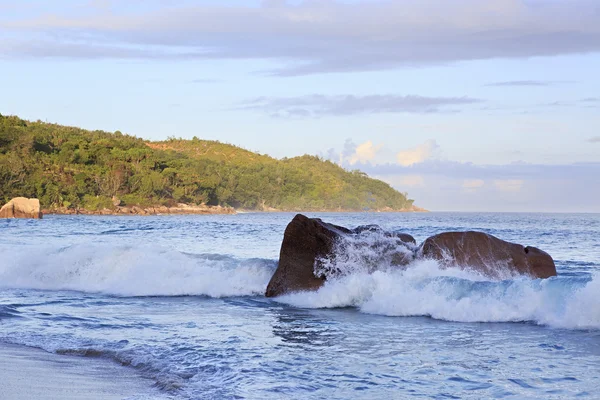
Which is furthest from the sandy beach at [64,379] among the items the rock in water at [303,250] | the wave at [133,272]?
the wave at [133,272]

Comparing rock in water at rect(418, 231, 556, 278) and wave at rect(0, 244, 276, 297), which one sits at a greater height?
rock in water at rect(418, 231, 556, 278)

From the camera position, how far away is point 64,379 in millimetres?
6527

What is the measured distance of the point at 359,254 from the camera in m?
12.2

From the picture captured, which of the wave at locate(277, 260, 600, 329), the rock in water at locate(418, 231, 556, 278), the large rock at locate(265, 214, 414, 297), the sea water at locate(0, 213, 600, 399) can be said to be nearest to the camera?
the sea water at locate(0, 213, 600, 399)

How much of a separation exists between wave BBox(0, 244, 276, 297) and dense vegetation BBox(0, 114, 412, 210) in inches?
2716

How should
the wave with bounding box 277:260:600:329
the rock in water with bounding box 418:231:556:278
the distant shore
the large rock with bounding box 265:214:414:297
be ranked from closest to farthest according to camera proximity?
1. the wave with bounding box 277:260:600:329
2. the rock in water with bounding box 418:231:556:278
3. the large rock with bounding box 265:214:414:297
4. the distant shore

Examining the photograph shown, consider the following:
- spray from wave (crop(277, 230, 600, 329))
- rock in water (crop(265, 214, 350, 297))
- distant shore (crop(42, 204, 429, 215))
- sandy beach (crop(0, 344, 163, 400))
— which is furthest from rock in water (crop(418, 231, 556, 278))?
distant shore (crop(42, 204, 429, 215))

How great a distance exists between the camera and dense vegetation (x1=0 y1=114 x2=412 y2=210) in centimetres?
8512

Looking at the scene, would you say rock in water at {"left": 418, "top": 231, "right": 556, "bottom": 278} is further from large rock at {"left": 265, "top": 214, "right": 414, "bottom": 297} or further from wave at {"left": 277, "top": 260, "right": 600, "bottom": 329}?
large rock at {"left": 265, "top": 214, "right": 414, "bottom": 297}

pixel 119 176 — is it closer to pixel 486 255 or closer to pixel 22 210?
pixel 22 210

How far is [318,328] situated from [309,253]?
2.96 m

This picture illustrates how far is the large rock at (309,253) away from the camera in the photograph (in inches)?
473

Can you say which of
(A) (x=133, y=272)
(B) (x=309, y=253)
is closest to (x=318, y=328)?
(B) (x=309, y=253)

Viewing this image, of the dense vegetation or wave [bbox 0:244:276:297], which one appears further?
the dense vegetation
